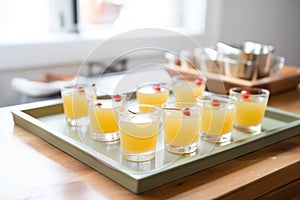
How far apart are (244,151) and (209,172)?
0.15 meters

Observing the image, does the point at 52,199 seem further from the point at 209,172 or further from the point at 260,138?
the point at 260,138

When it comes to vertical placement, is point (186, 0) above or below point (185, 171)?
above

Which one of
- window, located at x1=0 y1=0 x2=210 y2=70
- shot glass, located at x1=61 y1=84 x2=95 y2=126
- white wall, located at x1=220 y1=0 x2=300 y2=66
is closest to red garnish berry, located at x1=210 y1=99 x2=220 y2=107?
shot glass, located at x1=61 y1=84 x2=95 y2=126

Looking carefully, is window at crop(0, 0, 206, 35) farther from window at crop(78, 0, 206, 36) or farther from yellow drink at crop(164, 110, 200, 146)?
yellow drink at crop(164, 110, 200, 146)

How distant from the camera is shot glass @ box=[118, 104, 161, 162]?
935mm

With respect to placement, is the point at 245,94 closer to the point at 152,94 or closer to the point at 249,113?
the point at 249,113

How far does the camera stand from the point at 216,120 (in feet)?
3.55

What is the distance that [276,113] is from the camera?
1.29 metres

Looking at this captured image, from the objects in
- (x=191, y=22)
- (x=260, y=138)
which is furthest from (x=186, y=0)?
(x=260, y=138)

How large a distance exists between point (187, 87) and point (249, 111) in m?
0.23

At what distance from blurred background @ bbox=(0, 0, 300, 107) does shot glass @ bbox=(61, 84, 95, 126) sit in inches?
35.1

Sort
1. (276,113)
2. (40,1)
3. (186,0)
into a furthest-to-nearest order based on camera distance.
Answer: (186,0) < (40,1) < (276,113)

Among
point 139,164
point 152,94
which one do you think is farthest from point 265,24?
point 139,164

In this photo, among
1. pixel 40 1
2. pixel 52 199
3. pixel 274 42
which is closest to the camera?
pixel 52 199
